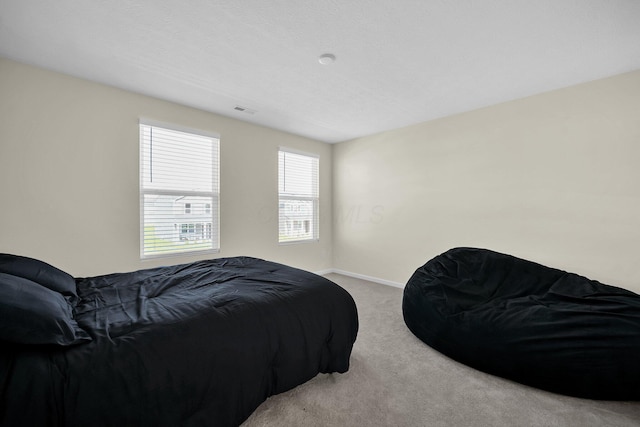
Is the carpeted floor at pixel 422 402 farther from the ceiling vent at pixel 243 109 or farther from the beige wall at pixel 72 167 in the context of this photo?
the ceiling vent at pixel 243 109

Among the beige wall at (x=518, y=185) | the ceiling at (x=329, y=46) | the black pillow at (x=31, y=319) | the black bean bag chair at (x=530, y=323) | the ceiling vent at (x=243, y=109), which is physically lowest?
the black bean bag chair at (x=530, y=323)

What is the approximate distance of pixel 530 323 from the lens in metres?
1.87

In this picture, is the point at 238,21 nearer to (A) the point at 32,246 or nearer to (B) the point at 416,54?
(B) the point at 416,54

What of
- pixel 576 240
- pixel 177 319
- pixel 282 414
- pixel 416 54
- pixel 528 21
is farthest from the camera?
pixel 576 240

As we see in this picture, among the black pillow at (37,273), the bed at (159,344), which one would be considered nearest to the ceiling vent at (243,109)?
the bed at (159,344)

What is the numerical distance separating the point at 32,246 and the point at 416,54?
3.80m

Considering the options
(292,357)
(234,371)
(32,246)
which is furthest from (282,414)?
(32,246)

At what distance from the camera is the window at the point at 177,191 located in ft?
10.2

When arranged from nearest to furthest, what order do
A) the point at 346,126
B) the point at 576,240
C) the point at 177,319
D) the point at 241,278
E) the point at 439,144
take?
1. the point at 177,319
2. the point at 241,278
3. the point at 576,240
4. the point at 439,144
5. the point at 346,126

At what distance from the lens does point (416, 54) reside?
2.25 m

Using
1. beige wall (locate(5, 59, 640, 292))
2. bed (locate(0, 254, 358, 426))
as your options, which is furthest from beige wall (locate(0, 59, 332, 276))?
bed (locate(0, 254, 358, 426))

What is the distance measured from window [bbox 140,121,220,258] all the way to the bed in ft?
3.89

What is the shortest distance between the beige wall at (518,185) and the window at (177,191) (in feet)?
8.05

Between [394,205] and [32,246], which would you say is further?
→ [394,205]
